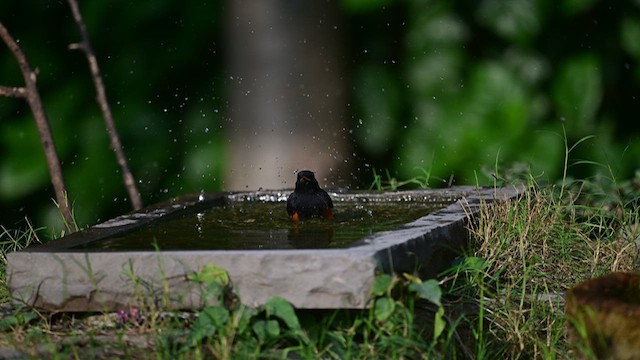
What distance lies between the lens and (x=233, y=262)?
4.07 meters

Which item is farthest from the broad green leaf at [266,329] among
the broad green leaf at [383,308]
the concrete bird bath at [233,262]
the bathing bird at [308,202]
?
the bathing bird at [308,202]

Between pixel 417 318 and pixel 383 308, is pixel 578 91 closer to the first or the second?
pixel 417 318

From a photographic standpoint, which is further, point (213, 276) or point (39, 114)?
point (39, 114)

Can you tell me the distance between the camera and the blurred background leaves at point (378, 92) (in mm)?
6145

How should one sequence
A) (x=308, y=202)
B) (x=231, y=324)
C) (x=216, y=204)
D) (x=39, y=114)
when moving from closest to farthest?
(x=231, y=324) < (x=308, y=202) < (x=216, y=204) < (x=39, y=114)

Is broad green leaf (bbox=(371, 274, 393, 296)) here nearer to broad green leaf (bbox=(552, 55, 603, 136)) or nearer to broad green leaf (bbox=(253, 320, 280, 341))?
broad green leaf (bbox=(253, 320, 280, 341))

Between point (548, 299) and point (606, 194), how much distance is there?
3.65 feet

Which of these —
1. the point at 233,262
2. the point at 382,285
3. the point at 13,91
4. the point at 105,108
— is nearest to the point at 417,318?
the point at 382,285

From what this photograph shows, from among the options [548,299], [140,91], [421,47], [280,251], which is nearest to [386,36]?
[421,47]

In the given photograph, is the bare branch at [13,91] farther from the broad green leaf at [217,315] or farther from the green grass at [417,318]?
the broad green leaf at [217,315]

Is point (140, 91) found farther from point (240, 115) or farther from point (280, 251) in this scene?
point (280, 251)

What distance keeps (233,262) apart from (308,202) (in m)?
1.20

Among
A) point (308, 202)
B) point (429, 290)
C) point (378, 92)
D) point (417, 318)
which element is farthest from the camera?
point (378, 92)

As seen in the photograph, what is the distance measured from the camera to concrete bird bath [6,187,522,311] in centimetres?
401
